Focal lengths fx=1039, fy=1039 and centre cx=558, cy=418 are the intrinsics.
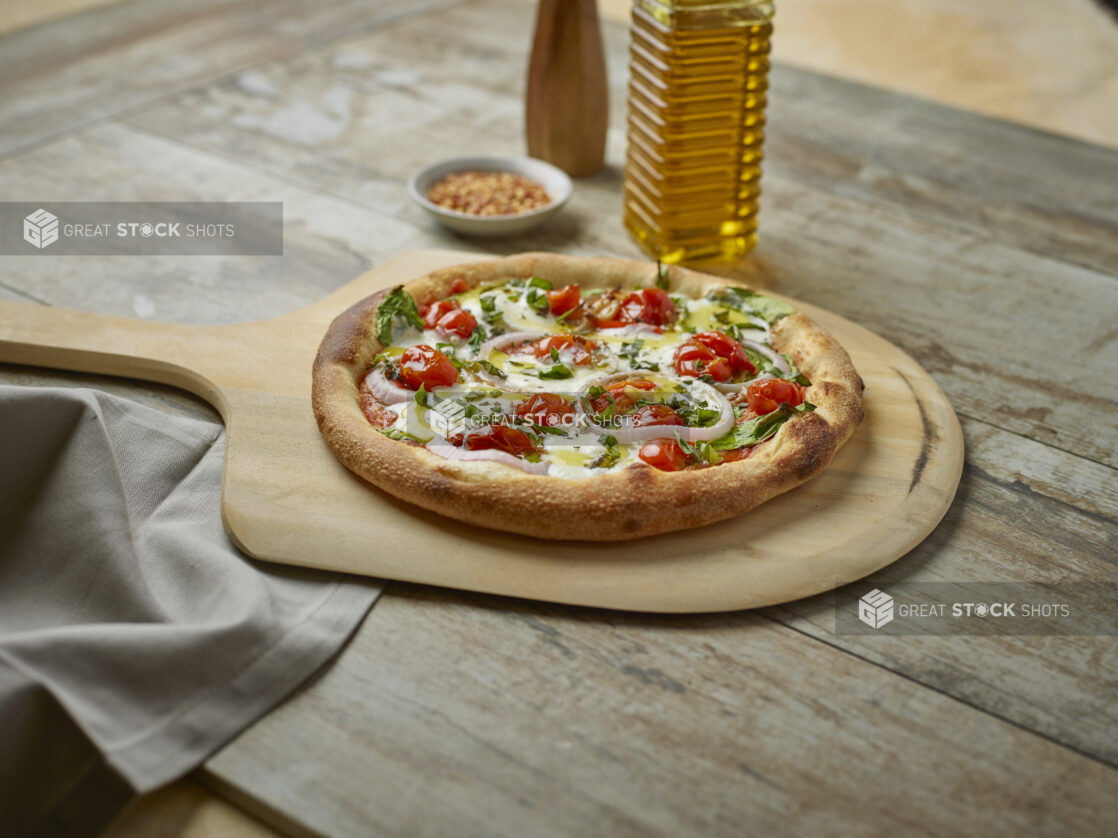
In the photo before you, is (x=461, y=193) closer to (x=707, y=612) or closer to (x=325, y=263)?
(x=325, y=263)

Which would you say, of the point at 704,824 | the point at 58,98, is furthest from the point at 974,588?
the point at 58,98

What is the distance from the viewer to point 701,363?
2.89m

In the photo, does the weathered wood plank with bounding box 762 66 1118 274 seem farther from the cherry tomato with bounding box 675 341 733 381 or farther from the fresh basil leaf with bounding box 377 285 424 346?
the fresh basil leaf with bounding box 377 285 424 346

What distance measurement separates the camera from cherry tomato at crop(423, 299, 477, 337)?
301 cm

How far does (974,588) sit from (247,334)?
216 centimetres

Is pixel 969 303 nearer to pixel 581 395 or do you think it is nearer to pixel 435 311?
pixel 581 395

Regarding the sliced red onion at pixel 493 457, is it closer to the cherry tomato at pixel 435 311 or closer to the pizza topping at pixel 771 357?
the cherry tomato at pixel 435 311

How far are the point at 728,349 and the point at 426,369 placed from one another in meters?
0.85

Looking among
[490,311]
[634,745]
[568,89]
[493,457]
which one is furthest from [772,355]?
[568,89]

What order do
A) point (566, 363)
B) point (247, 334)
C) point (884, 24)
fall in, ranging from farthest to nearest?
point (884, 24)
point (247, 334)
point (566, 363)

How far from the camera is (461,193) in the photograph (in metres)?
3.98

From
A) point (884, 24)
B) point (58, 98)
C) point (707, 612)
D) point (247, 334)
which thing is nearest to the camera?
point (707, 612)

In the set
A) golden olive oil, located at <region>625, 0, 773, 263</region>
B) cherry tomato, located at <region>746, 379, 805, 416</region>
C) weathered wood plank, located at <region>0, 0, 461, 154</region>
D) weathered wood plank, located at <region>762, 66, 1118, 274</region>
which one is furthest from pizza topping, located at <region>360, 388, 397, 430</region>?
weathered wood plank, located at <region>0, 0, 461, 154</region>

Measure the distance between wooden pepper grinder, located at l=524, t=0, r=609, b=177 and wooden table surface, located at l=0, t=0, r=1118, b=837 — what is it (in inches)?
7.1
